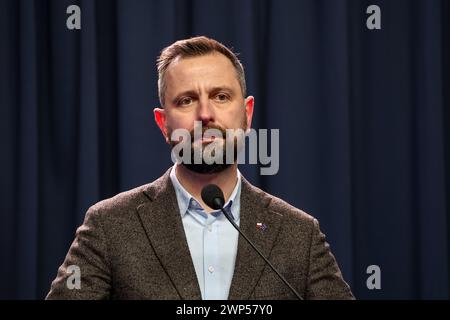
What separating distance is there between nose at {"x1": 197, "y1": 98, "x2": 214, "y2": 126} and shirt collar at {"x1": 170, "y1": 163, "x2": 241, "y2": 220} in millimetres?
207

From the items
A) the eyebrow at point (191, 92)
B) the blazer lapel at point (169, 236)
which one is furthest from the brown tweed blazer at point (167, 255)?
the eyebrow at point (191, 92)

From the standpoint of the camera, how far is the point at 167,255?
157 centimetres

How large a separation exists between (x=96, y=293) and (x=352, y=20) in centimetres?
160

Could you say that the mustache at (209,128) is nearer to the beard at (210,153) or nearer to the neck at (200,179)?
the beard at (210,153)

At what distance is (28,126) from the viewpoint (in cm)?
237

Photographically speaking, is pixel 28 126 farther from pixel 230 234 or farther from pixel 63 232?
pixel 230 234

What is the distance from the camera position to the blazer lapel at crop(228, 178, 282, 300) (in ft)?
5.09

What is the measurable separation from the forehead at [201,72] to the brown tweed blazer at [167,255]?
0.27 meters

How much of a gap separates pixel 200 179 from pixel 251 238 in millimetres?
202

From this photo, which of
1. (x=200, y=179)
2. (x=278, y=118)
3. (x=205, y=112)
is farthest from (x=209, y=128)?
(x=278, y=118)

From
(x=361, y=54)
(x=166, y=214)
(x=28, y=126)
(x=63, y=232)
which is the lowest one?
(x=63, y=232)

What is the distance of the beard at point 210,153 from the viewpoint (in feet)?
5.17
